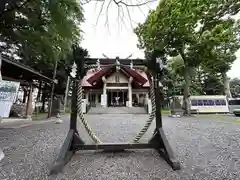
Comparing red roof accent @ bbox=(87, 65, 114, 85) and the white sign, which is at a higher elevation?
red roof accent @ bbox=(87, 65, 114, 85)

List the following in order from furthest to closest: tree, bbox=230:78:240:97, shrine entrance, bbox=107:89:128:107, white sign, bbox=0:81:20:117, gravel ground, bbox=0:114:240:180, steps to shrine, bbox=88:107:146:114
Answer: tree, bbox=230:78:240:97, shrine entrance, bbox=107:89:128:107, steps to shrine, bbox=88:107:146:114, white sign, bbox=0:81:20:117, gravel ground, bbox=0:114:240:180

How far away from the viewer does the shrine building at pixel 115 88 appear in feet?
63.6

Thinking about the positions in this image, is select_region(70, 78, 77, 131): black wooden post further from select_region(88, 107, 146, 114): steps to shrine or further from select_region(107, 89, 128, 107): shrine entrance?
select_region(107, 89, 128, 107): shrine entrance

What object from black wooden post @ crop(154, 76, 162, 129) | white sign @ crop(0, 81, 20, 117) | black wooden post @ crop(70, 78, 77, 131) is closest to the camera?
black wooden post @ crop(70, 78, 77, 131)

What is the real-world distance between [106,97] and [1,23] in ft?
42.6

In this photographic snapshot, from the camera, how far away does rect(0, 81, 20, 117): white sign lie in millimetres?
7090

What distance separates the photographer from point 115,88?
66.5ft

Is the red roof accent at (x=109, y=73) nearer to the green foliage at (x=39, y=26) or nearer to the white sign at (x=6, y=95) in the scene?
the green foliage at (x=39, y=26)

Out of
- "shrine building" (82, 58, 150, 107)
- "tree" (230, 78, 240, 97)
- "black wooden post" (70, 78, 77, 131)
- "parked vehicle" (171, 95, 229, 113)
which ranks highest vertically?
"tree" (230, 78, 240, 97)

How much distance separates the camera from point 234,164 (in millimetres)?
2996

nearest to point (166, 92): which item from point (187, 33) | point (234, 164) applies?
point (187, 33)

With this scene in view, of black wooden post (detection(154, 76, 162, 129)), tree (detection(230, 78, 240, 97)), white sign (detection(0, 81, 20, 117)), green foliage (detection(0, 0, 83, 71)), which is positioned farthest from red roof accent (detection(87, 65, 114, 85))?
tree (detection(230, 78, 240, 97))

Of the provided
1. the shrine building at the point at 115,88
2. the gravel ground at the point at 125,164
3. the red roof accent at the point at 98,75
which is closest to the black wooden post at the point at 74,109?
the gravel ground at the point at 125,164

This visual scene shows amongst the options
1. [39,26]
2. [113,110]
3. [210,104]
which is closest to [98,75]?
[113,110]
